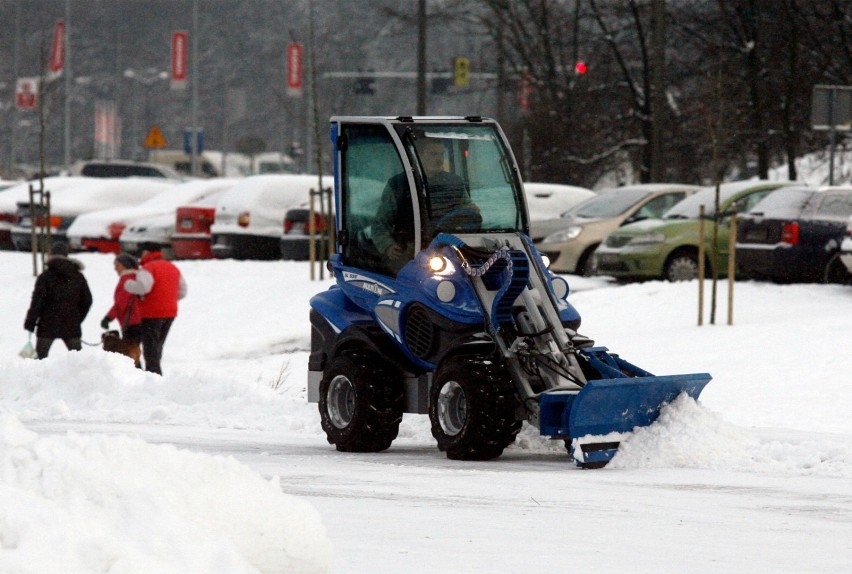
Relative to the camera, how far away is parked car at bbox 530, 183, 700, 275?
2353 cm

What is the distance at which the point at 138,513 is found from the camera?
5414mm

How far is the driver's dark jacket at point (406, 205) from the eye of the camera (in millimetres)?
10484

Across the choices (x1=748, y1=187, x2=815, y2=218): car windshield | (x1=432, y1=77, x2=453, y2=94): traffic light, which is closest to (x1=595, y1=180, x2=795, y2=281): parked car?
(x1=748, y1=187, x2=815, y2=218): car windshield

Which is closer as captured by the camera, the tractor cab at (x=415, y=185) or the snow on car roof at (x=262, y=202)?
the tractor cab at (x=415, y=185)

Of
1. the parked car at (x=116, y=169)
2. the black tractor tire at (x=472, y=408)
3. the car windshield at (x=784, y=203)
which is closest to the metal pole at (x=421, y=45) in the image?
the car windshield at (x=784, y=203)

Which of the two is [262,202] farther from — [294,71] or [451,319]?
[294,71]

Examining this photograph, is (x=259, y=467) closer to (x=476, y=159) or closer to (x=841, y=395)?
(x=476, y=159)

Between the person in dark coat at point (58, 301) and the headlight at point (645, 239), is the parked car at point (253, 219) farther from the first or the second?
the person in dark coat at point (58, 301)

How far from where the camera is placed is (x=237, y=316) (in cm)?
2183

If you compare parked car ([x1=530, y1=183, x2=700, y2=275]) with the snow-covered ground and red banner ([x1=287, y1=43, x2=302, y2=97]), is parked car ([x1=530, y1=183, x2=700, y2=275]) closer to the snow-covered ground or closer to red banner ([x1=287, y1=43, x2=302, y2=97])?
the snow-covered ground

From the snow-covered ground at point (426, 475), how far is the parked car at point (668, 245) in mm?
1999

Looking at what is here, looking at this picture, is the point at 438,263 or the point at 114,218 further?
the point at 114,218

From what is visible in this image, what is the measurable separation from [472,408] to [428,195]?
145 centimetres

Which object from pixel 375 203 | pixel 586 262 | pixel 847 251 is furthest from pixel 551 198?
pixel 375 203
